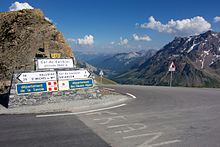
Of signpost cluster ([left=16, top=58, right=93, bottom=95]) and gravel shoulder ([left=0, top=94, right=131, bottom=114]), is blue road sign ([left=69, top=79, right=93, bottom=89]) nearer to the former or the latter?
signpost cluster ([left=16, top=58, right=93, bottom=95])

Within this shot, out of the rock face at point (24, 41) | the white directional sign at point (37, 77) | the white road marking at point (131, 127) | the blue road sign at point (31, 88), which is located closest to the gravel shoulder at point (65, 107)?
the blue road sign at point (31, 88)

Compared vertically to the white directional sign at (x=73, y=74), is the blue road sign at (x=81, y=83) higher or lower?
lower

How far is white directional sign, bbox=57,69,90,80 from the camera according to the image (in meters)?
15.5

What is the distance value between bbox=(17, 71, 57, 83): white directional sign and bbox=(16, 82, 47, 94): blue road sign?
24 centimetres

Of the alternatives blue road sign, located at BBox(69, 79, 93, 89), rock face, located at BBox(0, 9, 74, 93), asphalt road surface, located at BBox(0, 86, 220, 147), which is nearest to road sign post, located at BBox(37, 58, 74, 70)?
blue road sign, located at BBox(69, 79, 93, 89)

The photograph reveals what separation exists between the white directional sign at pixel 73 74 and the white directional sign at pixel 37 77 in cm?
43

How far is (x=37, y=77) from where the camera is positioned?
14.6 metres

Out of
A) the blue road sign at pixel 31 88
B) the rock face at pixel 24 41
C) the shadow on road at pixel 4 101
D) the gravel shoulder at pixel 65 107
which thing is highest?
the rock face at pixel 24 41

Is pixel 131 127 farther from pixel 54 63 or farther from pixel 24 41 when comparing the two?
pixel 24 41

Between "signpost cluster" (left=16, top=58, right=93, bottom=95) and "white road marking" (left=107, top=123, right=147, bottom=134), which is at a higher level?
"signpost cluster" (left=16, top=58, right=93, bottom=95)

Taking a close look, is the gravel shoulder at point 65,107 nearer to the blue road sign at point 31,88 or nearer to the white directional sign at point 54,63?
the blue road sign at point 31,88

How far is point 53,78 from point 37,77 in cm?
98

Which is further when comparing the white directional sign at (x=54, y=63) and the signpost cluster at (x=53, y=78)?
the white directional sign at (x=54, y=63)

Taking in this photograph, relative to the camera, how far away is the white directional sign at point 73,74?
15.5m
